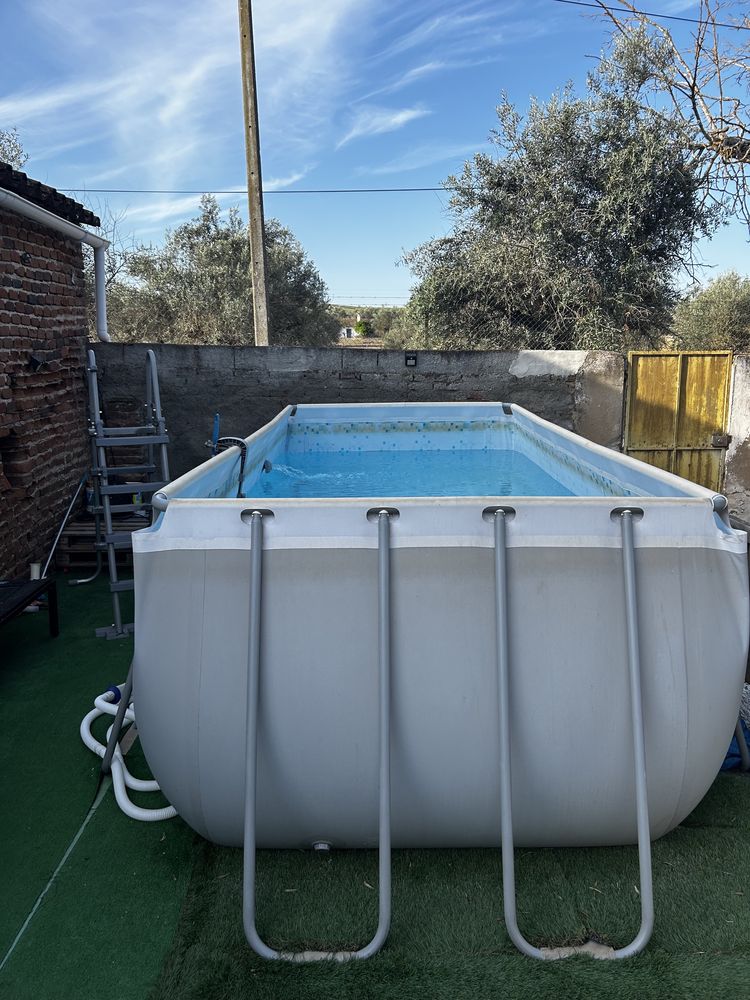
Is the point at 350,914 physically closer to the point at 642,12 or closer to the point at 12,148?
the point at 642,12

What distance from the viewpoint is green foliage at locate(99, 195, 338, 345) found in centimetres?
1297

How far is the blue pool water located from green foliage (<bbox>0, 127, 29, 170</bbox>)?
1092cm

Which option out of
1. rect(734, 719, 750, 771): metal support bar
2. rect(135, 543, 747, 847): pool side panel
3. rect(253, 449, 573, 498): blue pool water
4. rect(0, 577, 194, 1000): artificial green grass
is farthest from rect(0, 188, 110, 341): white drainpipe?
rect(734, 719, 750, 771): metal support bar

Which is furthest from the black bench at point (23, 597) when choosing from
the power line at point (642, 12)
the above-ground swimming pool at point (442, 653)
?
the power line at point (642, 12)

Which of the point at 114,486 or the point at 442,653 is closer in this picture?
the point at 442,653

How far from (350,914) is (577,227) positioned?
10.7 m

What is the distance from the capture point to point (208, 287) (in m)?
13.0

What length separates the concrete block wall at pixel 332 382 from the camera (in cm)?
560

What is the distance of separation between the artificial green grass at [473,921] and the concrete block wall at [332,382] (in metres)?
4.24

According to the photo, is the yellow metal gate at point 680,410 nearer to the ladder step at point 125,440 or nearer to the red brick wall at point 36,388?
the ladder step at point 125,440

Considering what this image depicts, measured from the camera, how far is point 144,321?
13516 mm

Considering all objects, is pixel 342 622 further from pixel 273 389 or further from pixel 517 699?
pixel 273 389

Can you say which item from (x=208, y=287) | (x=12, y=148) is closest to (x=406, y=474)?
(x=208, y=287)

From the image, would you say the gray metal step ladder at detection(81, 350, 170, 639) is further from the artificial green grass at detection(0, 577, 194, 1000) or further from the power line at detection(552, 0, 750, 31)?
the power line at detection(552, 0, 750, 31)
